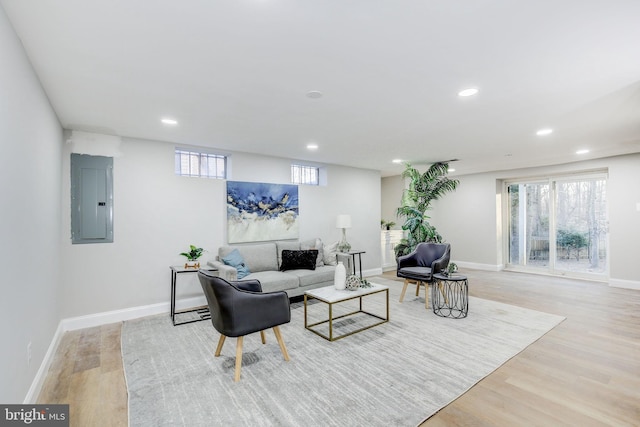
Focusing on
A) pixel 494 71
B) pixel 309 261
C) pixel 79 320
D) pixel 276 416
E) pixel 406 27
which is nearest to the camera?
pixel 406 27

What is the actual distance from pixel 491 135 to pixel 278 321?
12.2ft

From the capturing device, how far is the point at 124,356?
9.66 ft

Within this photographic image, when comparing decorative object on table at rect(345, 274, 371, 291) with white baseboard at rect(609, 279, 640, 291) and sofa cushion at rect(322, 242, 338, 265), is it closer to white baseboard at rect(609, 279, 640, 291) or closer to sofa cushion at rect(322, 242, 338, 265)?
sofa cushion at rect(322, 242, 338, 265)

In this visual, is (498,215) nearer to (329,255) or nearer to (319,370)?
(329,255)

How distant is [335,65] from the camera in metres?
2.20

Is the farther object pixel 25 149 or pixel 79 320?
pixel 79 320

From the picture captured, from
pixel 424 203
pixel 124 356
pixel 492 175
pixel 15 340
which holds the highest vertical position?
pixel 492 175

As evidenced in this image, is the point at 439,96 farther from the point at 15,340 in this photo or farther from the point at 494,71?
the point at 15,340

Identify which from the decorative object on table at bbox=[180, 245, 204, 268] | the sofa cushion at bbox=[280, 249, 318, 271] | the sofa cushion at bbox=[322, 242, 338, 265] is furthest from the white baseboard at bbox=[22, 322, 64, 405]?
the sofa cushion at bbox=[322, 242, 338, 265]

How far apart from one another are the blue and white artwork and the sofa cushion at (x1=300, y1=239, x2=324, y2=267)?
343mm

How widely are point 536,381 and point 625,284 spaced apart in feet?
16.0

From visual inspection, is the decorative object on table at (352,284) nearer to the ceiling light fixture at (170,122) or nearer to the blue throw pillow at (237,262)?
the blue throw pillow at (237,262)

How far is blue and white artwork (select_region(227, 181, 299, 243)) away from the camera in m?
4.83

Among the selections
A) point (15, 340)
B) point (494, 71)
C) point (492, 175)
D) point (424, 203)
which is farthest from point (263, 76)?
point (492, 175)
